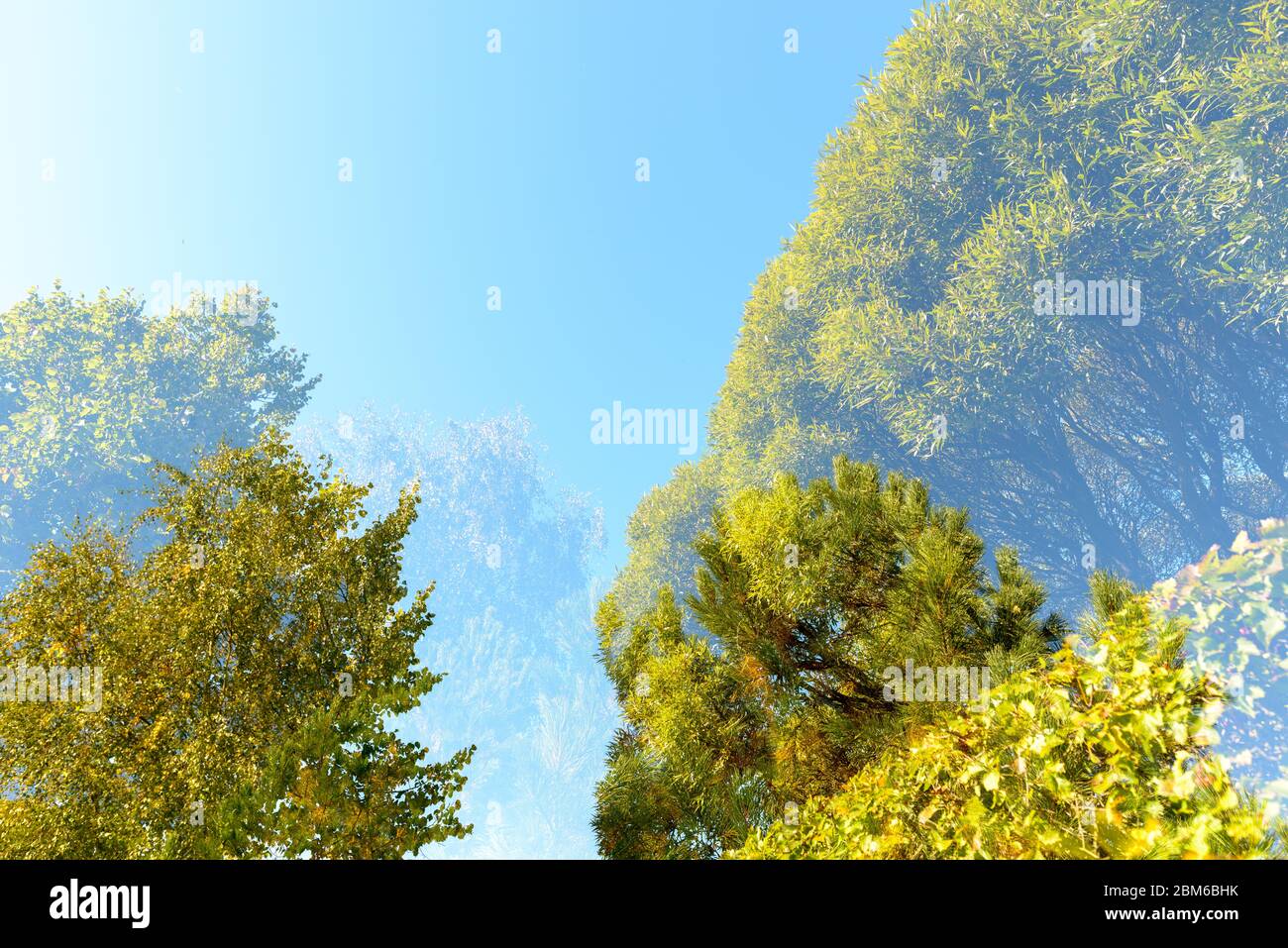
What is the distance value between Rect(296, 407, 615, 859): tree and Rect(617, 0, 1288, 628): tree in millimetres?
69086

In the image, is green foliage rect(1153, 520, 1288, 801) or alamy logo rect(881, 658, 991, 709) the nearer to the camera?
alamy logo rect(881, 658, 991, 709)

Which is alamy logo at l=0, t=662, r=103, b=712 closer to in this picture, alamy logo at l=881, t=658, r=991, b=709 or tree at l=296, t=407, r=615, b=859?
alamy logo at l=881, t=658, r=991, b=709

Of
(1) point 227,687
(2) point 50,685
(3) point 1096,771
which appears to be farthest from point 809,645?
(2) point 50,685

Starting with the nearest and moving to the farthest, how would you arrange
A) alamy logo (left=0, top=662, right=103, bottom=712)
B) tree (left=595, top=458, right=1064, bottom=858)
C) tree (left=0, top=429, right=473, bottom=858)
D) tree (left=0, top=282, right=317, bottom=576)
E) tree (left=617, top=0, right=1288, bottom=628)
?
1. tree (left=595, top=458, right=1064, bottom=858)
2. tree (left=0, top=429, right=473, bottom=858)
3. alamy logo (left=0, top=662, right=103, bottom=712)
4. tree (left=617, top=0, right=1288, bottom=628)
5. tree (left=0, top=282, right=317, bottom=576)

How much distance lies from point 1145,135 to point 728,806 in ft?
79.6

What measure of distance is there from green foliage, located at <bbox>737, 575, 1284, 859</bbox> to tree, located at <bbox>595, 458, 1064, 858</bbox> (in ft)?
7.07

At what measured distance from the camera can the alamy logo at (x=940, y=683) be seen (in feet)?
21.9

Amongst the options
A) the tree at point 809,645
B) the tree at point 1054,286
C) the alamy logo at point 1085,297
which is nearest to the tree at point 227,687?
the tree at point 809,645

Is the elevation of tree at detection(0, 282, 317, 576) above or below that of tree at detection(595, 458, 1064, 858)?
above

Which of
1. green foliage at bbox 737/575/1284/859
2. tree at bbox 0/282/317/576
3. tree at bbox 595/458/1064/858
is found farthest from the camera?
tree at bbox 0/282/317/576

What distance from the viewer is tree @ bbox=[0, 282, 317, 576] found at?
35.2m
